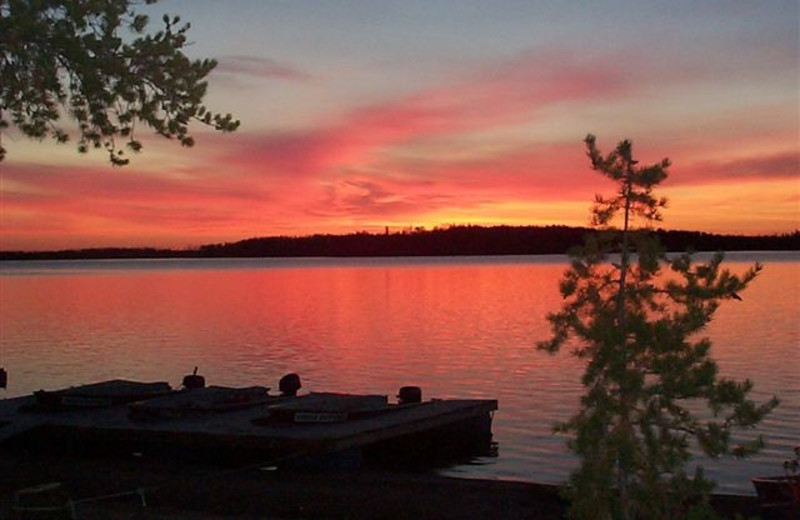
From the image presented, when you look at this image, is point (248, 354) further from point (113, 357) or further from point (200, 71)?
point (200, 71)

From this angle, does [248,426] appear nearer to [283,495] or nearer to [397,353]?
[283,495]

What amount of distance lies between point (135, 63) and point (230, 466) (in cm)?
976

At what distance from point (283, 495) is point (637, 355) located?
7584 mm

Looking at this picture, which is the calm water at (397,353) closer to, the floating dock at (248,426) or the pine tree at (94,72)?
the floating dock at (248,426)

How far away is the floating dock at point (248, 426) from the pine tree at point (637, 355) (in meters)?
9.63

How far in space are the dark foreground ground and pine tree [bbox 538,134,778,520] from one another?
439cm

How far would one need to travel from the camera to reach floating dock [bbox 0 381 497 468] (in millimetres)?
19797

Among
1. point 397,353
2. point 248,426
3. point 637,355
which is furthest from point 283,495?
point 397,353

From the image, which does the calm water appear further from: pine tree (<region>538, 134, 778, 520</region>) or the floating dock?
pine tree (<region>538, 134, 778, 520</region>)

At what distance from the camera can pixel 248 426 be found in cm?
2077

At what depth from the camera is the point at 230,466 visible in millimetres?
20734

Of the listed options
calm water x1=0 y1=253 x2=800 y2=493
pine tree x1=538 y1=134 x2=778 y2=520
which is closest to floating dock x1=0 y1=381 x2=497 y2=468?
calm water x1=0 y1=253 x2=800 y2=493

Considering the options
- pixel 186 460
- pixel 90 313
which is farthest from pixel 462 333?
pixel 186 460

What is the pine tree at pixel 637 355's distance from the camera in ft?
32.2
